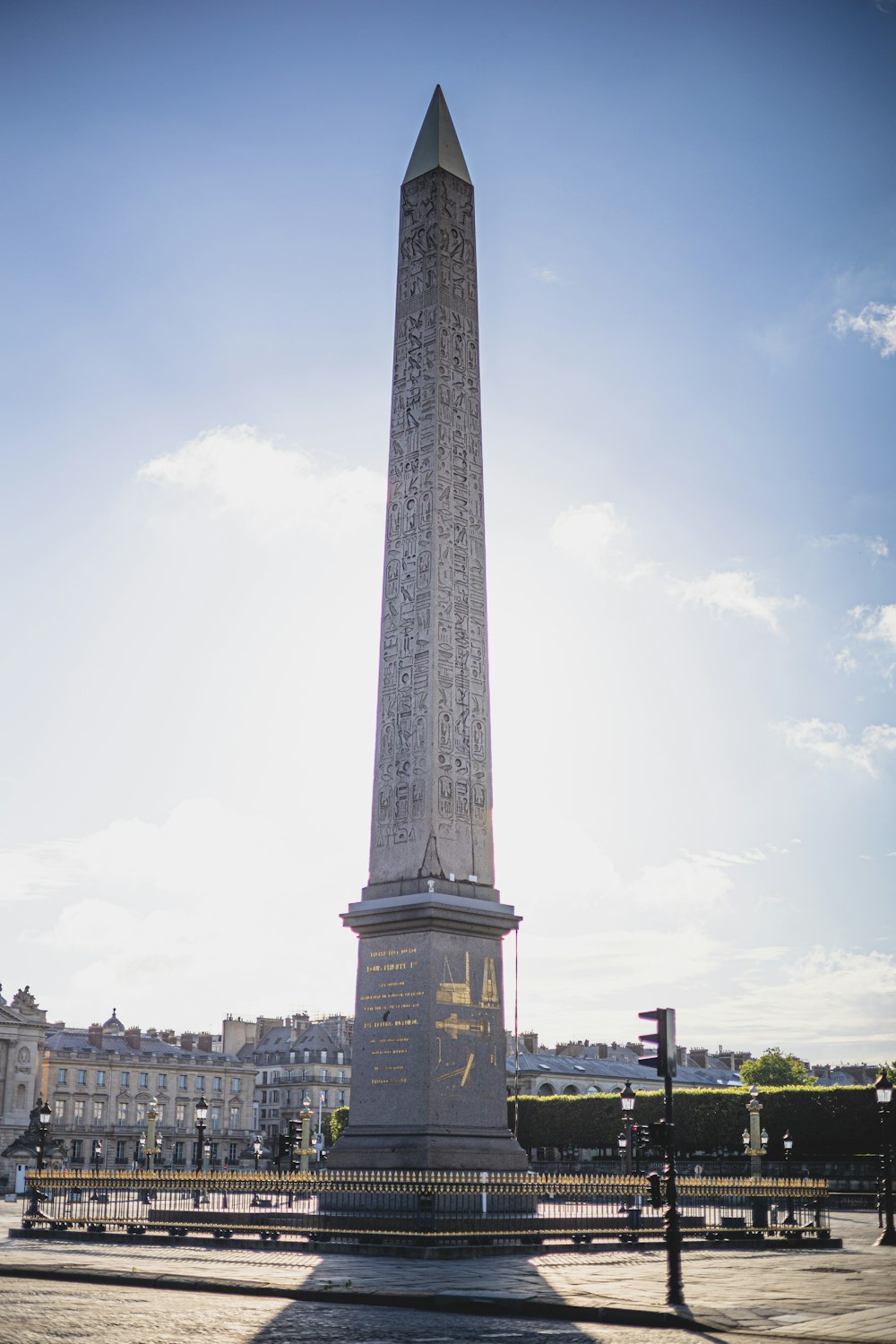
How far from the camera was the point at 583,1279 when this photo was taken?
670 inches

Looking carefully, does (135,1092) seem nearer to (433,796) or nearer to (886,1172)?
(886,1172)

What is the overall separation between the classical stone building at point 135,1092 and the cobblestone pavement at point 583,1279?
9113 cm

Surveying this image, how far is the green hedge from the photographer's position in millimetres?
58531

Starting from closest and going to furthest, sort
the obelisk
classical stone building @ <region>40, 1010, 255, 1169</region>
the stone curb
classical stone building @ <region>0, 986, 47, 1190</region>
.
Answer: the stone curb, the obelisk, classical stone building @ <region>0, 986, 47, 1190</region>, classical stone building @ <region>40, 1010, 255, 1169</region>

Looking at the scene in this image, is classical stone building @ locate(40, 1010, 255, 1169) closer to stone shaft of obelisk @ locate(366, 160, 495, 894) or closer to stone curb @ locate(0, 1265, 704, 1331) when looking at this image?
stone shaft of obelisk @ locate(366, 160, 495, 894)

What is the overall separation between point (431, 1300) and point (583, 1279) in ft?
11.4

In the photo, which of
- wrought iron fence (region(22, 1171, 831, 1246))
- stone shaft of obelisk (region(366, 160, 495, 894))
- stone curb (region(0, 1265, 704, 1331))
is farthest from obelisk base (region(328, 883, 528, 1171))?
stone curb (region(0, 1265, 704, 1331))

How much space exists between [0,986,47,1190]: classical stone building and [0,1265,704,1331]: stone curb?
9394 cm

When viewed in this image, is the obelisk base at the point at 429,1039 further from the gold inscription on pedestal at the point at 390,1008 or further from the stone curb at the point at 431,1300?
the stone curb at the point at 431,1300

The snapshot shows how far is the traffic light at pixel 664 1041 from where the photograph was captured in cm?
1515

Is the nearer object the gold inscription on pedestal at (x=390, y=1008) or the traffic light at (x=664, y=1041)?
the traffic light at (x=664, y=1041)

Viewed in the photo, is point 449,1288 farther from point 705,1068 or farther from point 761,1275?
point 705,1068

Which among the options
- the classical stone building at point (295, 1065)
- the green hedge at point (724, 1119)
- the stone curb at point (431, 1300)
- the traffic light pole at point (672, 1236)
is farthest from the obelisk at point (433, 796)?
the classical stone building at point (295, 1065)

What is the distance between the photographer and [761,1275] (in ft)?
58.6
